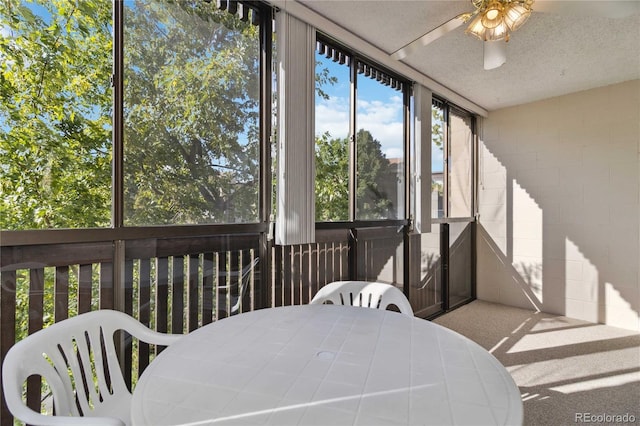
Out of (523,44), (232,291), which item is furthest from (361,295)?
(523,44)

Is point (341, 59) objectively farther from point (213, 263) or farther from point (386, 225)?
point (213, 263)

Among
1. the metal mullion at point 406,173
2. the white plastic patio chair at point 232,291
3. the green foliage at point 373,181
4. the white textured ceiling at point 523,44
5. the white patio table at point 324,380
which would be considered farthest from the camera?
the metal mullion at point 406,173

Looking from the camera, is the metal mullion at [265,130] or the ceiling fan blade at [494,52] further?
the metal mullion at [265,130]

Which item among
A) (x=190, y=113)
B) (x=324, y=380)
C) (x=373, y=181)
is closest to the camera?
(x=324, y=380)

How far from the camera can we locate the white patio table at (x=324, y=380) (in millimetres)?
754

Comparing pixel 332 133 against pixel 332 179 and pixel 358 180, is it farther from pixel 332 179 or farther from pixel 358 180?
pixel 358 180

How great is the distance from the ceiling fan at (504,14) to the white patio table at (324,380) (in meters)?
1.70

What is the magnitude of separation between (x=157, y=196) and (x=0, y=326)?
2.70 feet

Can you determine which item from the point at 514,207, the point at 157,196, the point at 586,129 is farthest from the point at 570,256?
the point at 157,196

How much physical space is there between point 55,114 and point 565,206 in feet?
15.8

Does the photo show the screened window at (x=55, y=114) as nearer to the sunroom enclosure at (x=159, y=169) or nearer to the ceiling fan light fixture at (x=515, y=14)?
the sunroom enclosure at (x=159, y=169)

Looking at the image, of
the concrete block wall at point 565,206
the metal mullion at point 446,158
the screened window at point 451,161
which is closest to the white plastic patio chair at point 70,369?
the screened window at point 451,161

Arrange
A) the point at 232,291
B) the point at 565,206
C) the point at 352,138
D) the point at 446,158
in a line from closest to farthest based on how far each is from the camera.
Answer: the point at 232,291 < the point at 352,138 < the point at 565,206 < the point at 446,158

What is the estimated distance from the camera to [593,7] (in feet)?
5.27
